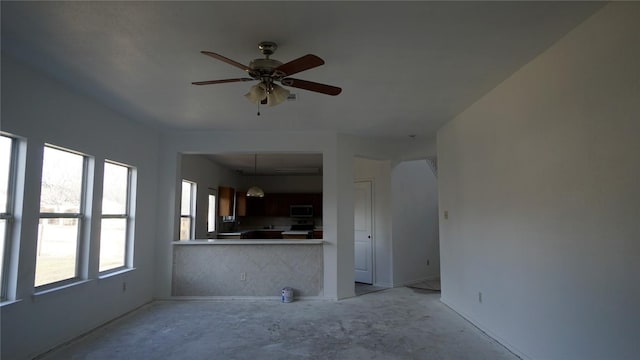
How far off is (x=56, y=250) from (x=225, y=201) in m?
5.39

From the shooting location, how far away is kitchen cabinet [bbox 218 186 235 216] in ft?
28.9

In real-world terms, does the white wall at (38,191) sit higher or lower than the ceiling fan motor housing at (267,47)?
lower

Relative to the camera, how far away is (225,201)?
29.5ft

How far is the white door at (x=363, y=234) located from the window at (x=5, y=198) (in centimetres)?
526

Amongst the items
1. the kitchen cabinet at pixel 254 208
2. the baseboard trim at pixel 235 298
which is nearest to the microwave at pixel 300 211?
the kitchen cabinet at pixel 254 208

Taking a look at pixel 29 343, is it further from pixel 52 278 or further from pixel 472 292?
pixel 472 292

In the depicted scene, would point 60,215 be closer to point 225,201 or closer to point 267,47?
point 267,47

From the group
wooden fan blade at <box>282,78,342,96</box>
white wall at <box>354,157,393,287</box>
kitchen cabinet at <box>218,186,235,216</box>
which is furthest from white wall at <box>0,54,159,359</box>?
white wall at <box>354,157,393,287</box>

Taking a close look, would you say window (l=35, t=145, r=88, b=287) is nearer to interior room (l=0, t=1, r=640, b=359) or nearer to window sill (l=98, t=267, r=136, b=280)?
interior room (l=0, t=1, r=640, b=359)

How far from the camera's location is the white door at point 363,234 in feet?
22.5

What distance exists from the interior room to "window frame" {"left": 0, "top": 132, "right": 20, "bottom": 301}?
1cm

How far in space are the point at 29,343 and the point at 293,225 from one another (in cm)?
741

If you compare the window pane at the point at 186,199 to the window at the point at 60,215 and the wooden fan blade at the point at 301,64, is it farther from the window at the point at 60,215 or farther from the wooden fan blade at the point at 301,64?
the wooden fan blade at the point at 301,64

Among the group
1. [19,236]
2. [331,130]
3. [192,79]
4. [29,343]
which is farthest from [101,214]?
[331,130]
